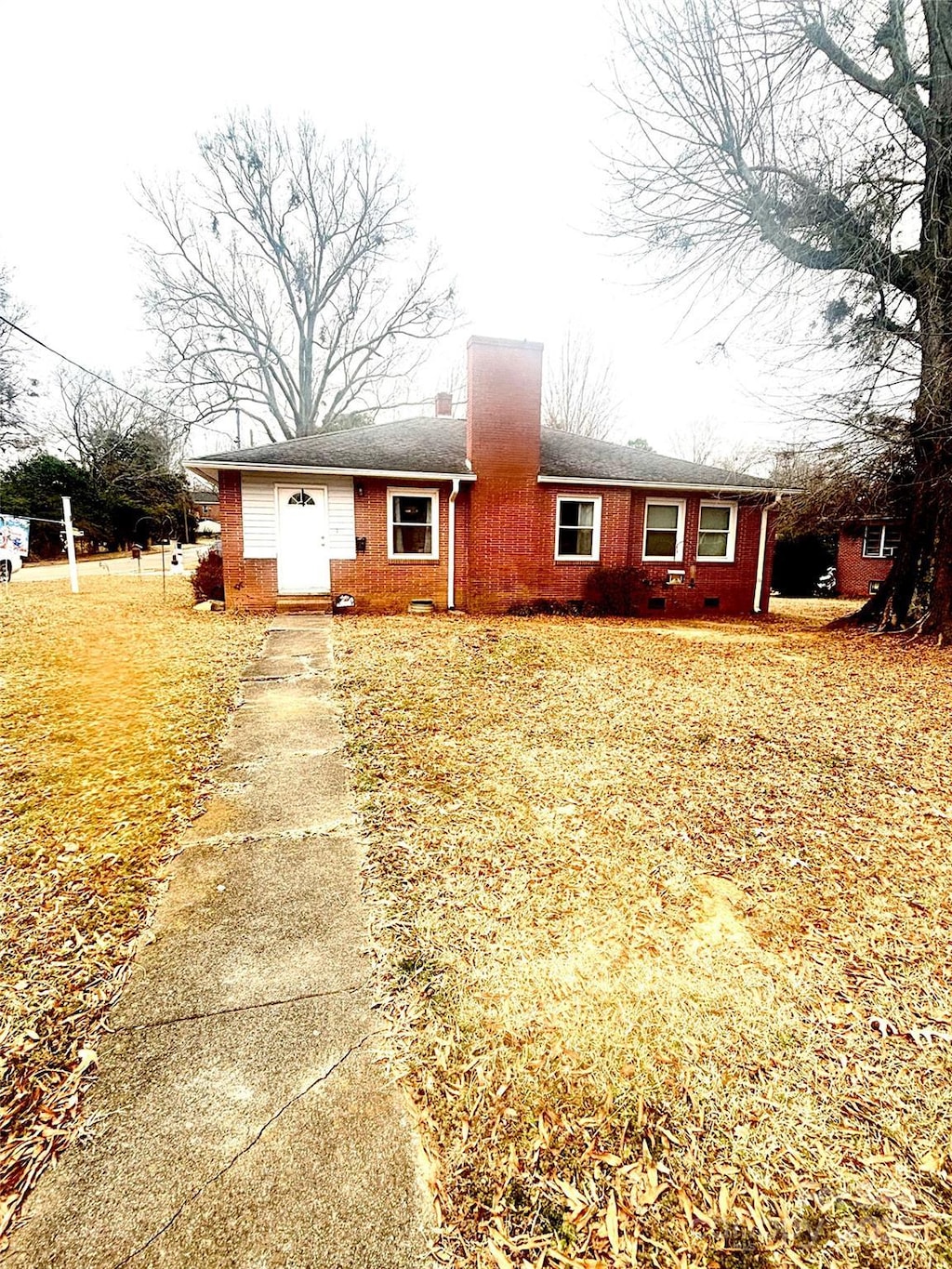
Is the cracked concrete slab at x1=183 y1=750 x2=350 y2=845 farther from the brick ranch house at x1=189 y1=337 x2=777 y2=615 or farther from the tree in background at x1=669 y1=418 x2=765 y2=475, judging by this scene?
the tree in background at x1=669 y1=418 x2=765 y2=475

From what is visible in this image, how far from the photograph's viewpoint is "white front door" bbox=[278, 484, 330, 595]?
1167 centimetres

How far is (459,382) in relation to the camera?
2945 centimetres

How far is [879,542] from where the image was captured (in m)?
19.2

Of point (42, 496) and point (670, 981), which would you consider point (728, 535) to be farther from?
point (42, 496)

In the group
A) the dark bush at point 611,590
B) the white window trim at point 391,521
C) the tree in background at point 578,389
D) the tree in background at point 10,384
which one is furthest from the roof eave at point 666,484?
the tree in background at point 10,384

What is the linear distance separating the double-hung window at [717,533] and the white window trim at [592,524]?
9.06 feet

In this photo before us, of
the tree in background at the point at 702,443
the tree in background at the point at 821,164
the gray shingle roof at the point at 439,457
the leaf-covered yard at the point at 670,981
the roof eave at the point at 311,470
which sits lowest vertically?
the leaf-covered yard at the point at 670,981

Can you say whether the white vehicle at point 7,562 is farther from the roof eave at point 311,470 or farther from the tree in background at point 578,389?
the tree in background at point 578,389

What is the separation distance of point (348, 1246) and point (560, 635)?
8650mm

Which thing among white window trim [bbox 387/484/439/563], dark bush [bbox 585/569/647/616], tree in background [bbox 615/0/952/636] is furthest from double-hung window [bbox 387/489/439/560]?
tree in background [bbox 615/0/952/636]

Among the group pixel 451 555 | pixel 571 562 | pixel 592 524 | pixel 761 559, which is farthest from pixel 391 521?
pixel 761 559

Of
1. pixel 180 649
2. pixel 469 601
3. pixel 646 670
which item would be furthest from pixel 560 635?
pixel 180 649

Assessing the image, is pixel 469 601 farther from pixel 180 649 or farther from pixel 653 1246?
pixel 653 1246

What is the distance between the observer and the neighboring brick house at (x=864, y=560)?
1895 cm
